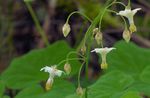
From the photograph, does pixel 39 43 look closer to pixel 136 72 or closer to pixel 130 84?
pixel 136 72

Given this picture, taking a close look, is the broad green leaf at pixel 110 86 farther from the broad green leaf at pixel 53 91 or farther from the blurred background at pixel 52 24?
the blurred background at pixel 52 24

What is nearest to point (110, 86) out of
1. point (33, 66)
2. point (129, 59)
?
point (129, 59)

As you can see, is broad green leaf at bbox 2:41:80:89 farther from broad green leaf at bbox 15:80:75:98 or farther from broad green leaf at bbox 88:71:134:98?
broad green leaf at bbox 88:71:134:98

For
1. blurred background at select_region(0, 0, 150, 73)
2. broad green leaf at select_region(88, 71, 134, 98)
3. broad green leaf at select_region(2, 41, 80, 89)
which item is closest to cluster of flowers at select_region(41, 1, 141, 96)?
Answer: broad green leaf at select_region(88, 71, 134, 98)

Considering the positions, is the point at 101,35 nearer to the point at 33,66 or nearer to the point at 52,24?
the point at 33,66


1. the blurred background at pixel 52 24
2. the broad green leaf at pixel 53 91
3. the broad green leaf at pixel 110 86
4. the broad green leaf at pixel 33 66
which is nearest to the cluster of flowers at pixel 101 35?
the broad green leaf at pixel 110 86

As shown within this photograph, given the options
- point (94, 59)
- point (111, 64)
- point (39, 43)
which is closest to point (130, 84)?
point (111, 64)
